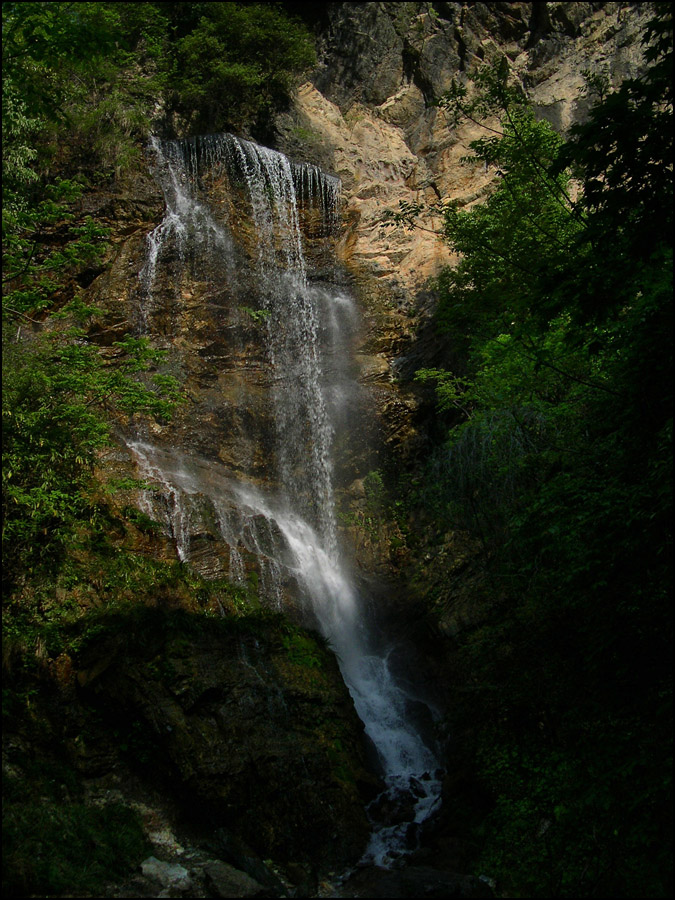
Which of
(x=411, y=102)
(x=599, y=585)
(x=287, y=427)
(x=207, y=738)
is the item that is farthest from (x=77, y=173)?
(x=599, y=585)

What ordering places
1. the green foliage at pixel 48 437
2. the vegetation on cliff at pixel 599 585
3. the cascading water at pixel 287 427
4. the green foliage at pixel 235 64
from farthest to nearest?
the green foliage at pixel 235 64 → the cascading water at pixel 287 427 → the green foliage at pixel 48 437 → the vegetation on cliff at pixel 599 585

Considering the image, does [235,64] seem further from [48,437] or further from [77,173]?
[48,437]

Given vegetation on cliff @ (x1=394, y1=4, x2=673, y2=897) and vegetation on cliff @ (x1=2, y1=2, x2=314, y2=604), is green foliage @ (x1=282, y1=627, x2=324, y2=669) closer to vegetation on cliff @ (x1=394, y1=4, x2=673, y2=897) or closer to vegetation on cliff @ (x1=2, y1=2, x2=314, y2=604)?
vegetation on cliff @ (x1=394, y1=4, x2=673, y2=897)

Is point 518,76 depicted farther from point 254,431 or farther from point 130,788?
point 130,788

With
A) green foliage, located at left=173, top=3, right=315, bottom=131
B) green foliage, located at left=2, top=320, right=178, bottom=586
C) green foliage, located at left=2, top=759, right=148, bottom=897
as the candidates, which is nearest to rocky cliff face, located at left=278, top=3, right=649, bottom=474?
green foliage, located at left=173, top=3, right=315, bottom=131

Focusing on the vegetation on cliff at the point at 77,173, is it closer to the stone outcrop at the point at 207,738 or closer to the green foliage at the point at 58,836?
the stone outcrop at the point at 207,738

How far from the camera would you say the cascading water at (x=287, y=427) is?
1060 centimetres

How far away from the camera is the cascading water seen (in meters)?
10.6

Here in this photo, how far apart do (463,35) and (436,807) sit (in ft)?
84.6

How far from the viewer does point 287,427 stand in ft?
52.0

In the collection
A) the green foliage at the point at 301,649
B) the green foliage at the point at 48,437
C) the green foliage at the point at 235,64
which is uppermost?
the green foliage at the point at 235,64

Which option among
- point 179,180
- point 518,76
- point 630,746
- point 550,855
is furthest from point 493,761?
point 518,76

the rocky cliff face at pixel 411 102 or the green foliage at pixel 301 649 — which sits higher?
the rocky cliff face at pixel 411 102

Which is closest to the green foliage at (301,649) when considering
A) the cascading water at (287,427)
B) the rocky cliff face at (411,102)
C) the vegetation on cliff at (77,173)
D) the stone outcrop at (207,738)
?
the stone outcrop at (207,738)
